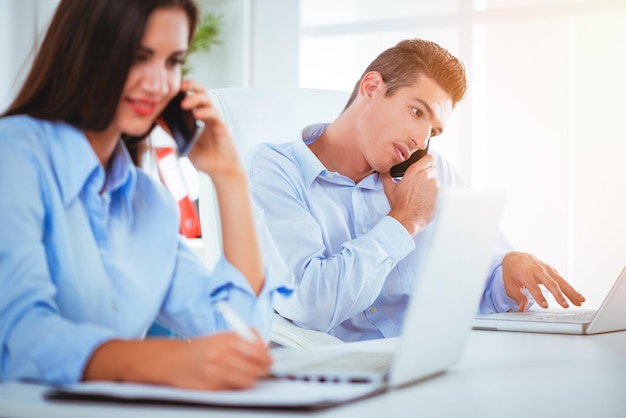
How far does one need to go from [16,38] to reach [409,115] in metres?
2.97

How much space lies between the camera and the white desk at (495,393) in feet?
2.12

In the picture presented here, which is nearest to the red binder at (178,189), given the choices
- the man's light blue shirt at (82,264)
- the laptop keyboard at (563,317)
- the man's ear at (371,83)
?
the man's ear at (371,83)

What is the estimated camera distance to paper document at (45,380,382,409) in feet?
2.13

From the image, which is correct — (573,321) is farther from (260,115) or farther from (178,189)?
(178,189)

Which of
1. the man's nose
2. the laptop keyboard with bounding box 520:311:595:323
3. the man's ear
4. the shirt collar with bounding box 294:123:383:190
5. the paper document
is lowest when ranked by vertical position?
the laptop keyboard with bounding box 520:311:595:323

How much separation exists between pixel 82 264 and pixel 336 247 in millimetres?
984

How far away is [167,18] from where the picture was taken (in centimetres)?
100

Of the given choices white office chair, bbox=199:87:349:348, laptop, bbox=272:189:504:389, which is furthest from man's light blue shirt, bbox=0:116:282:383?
white office chair, bbox=199:87:349:348

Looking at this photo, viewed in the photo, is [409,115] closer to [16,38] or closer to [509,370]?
[509,370]

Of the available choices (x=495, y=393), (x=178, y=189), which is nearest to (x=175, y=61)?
(x=495, y=393)

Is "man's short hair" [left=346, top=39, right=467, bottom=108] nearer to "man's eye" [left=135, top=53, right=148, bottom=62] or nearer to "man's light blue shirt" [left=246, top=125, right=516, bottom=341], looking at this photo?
"man's light blue shirt" [left=246, top=125, right=516, bottom=341]

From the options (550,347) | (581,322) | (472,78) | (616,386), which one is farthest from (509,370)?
(472,78)

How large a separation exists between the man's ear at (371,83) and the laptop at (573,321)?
720 millimetres

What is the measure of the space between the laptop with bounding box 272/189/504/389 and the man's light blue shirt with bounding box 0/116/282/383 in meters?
0.21
